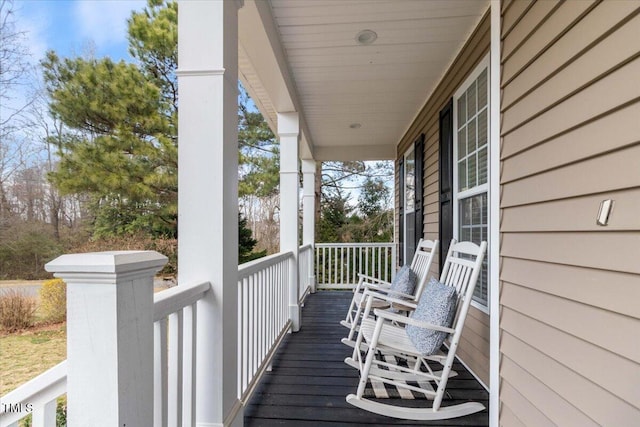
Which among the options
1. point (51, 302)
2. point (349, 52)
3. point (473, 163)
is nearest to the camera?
point (473, 163)

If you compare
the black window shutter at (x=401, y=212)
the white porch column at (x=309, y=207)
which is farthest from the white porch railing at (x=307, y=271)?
the black window shutter at (x=401, y=212)

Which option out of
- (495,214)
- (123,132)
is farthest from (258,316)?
(123,132)

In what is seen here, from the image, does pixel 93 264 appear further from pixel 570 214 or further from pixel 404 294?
pixel 404 294

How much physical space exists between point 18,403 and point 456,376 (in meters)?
2.55

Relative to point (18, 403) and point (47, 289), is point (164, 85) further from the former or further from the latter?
point (18, 403)

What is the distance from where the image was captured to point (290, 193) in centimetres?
362

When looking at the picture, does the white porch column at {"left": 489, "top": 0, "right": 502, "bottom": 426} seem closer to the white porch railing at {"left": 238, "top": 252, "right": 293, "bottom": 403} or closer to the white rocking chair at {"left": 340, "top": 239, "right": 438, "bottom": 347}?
the white rocking chair at {"left": 340, "top": 239, "right": 438, "bottom": 347}

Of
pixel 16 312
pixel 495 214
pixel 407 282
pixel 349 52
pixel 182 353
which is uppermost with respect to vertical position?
pixel 349 52

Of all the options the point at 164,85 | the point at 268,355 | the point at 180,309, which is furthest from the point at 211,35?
the point at 164,85

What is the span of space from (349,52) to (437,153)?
141 centimetres

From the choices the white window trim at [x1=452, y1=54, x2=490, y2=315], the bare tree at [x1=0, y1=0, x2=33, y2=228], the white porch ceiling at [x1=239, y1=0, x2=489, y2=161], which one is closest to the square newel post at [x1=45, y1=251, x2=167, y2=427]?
the white porch ceiling at [x1=239, y1=0, x2=489, y2=161]

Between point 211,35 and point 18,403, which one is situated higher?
point 211,35

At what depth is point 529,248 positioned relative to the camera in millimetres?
1519

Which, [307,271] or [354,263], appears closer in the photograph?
[307,271]
